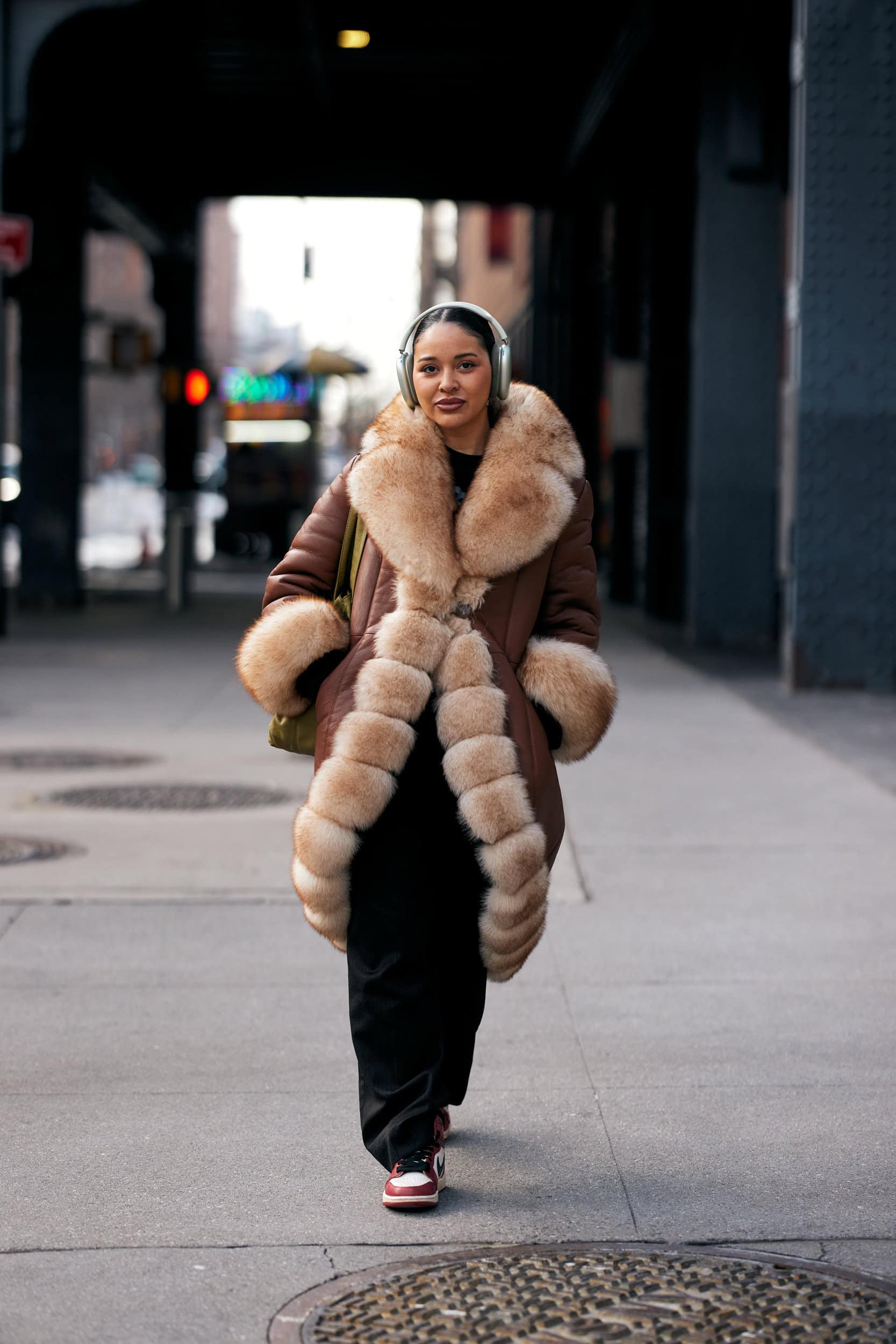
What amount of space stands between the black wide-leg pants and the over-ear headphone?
69 cm

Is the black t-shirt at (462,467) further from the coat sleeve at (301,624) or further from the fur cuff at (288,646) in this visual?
the fur cuff at (288,646)

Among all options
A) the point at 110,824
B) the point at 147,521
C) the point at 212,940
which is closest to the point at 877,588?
the point at 110,824

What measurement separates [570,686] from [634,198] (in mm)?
20337

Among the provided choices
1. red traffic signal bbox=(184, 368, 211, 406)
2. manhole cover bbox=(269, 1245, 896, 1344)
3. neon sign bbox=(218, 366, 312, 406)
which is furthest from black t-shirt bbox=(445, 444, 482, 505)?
neon sign bbox=(218, 366, 312, 406)

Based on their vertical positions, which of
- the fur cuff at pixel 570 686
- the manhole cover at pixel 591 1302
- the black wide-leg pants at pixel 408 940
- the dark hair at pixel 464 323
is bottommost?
the manhole cover at pixel 591 1302

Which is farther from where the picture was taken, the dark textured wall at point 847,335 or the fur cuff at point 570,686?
the dark textured wall at point 847,335

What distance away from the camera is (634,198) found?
932 inches

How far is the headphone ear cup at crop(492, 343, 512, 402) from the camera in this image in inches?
167

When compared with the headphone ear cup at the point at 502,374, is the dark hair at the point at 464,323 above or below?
above

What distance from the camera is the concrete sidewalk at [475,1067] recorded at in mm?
3902

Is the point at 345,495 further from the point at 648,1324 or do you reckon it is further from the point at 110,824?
the point at 110,824

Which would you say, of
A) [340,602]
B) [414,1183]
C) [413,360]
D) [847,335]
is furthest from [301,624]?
[847,335]

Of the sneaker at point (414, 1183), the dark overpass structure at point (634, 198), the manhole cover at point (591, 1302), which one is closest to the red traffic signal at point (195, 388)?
the dark overpass structure at point (634, 198)

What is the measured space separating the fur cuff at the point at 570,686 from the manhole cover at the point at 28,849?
397 cm
